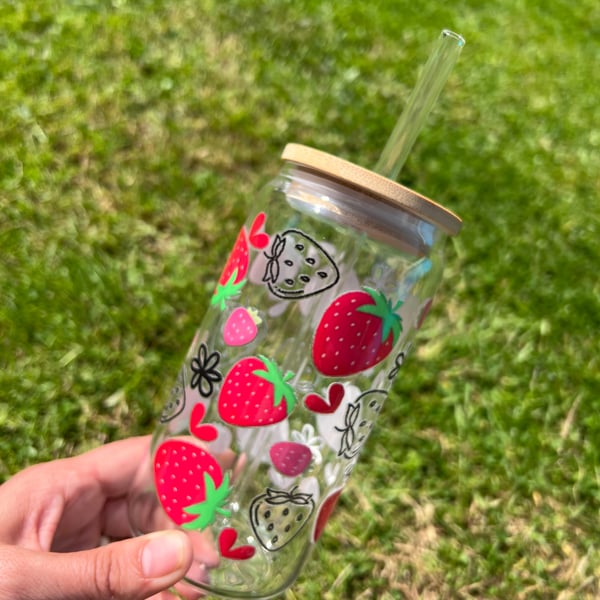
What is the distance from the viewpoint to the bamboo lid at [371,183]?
3.01 ft

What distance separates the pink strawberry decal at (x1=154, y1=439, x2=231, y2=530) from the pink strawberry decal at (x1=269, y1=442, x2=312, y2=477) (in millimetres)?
91

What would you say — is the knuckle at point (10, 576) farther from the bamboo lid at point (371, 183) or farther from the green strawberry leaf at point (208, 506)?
the bamboo lid at point (371, 183)

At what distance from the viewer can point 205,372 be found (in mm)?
1139

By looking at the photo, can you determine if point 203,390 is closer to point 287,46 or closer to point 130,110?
point 130,110

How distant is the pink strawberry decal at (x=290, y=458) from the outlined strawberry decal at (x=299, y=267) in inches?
10.3

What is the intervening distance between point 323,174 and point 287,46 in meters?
1.74

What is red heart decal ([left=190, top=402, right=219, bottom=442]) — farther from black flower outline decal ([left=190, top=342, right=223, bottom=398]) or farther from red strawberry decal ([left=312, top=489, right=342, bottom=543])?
red strawberry decal ([left=312, top=489, right=342, bottom=543])

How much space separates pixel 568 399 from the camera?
6.02ft

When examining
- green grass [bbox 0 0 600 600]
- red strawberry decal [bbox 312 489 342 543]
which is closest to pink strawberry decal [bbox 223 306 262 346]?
red strawberry decal [bbox 312 489 342 543]

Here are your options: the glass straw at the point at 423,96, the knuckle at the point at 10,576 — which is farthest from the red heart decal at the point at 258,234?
the knuckle at the point at 10,576

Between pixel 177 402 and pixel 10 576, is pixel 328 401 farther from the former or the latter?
pixel 10 576

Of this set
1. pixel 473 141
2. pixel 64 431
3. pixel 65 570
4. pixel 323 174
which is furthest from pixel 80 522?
pixel 473 141

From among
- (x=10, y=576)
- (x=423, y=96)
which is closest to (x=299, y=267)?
(x=423, y=96)

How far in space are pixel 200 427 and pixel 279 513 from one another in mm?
206
